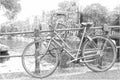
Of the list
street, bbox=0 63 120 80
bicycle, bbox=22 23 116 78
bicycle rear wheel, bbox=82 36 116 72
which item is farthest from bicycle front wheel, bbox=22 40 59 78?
bicycle rear wheel, bbox=82 36 116 72

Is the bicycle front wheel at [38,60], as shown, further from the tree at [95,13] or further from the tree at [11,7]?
the tree at [95,13]

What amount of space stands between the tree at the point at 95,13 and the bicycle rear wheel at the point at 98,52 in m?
16.9

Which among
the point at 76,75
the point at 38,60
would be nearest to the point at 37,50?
the point at 38,60

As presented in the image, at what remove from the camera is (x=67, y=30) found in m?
2.73

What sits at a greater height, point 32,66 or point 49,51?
point 49,51

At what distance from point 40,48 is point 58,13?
0.82 meters

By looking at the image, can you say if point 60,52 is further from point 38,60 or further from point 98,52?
point 98,52

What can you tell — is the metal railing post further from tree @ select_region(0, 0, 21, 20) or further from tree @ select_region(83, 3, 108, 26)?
tree @ select_region(83, 3, 108, 26)

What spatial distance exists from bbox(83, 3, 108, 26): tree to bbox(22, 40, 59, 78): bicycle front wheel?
56.9 ft

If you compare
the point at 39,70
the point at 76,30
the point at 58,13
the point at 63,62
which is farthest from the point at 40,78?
the point at 58,13

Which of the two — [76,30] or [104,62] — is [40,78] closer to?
[76,30]

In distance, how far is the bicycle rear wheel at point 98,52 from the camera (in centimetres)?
273

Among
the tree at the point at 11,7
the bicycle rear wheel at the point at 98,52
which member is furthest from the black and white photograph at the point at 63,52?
the tree at the point at 11,7

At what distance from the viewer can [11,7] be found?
1834cm
